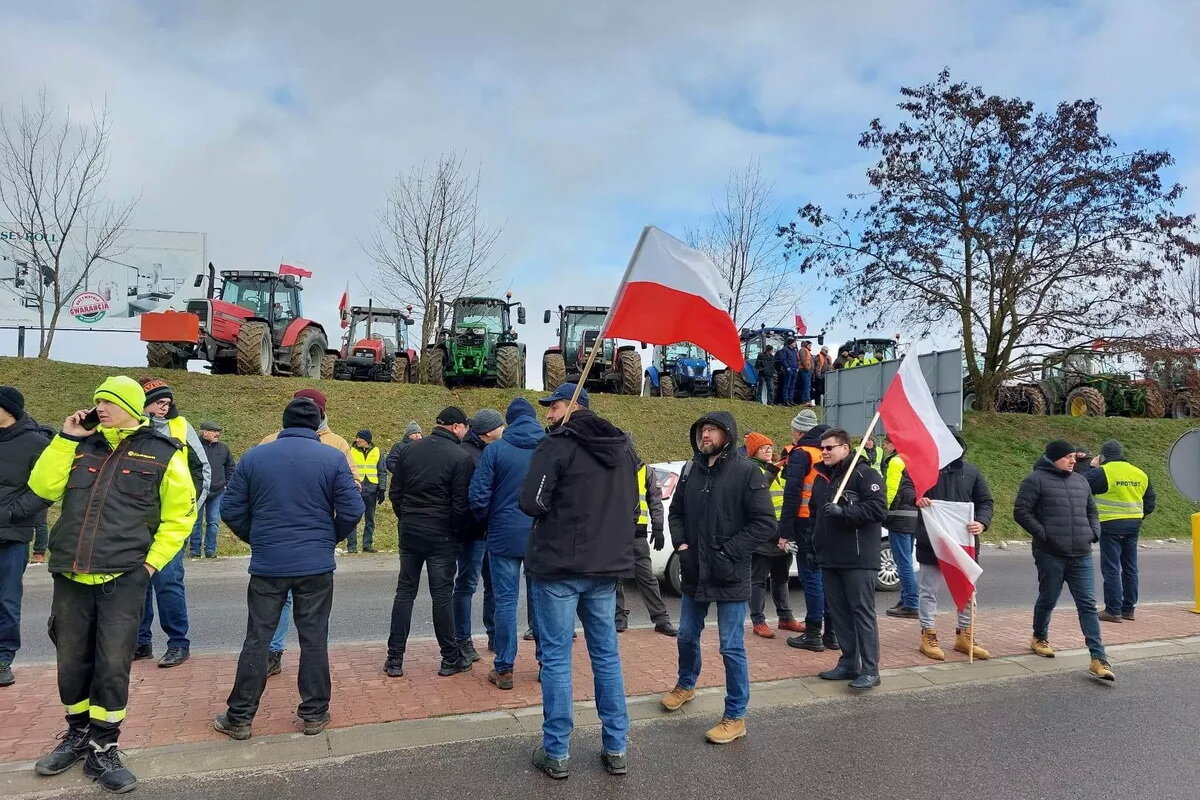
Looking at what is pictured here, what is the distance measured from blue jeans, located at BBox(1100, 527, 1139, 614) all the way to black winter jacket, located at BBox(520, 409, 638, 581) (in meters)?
6.32

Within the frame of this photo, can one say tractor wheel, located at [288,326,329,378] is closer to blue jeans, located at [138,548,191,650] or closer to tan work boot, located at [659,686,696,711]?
blue jeans, located at [138,548,191,650]

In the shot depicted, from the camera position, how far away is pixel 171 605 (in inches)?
219

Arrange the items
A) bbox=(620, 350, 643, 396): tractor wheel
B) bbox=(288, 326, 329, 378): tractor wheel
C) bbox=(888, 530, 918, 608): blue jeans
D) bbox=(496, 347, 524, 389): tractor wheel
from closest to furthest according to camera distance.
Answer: bbox=(888, 530, 918, 608): blue jeans < bbox=(288, 326, 329, 378): tractor wheel < bbox=(496, 347, 524, 389): tractor wheel < bbox=(620, 350, 643, 396): tractor wheel

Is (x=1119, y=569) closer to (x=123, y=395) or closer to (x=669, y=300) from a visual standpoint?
(x=669, y=300)

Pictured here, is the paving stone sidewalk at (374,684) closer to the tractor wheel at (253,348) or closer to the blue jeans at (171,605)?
the blue jeans at (171,605)

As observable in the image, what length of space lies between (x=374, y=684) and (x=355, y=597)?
11.8ft

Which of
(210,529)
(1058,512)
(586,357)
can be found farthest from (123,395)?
(586,357)

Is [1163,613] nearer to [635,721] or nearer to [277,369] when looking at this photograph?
[635,721]

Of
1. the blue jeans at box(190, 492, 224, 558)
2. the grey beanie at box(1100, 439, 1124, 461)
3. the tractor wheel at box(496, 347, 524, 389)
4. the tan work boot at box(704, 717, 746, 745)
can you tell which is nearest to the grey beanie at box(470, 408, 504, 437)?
the tan work boot at box(704, 717, 746, 745)

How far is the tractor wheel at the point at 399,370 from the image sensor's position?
21.7m

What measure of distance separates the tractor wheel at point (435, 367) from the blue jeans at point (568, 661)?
17544 millimetres

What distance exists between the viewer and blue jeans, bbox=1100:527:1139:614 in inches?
316

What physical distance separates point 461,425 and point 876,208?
20.2 m

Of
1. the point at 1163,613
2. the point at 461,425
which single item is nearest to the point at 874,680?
the point at 461,425
